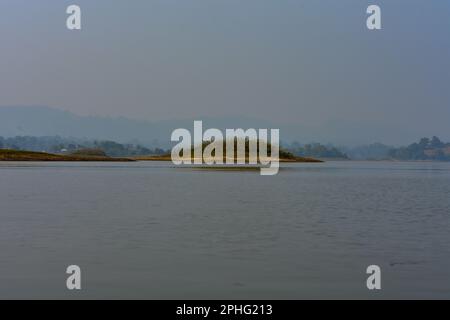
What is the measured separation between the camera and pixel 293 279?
19.8m

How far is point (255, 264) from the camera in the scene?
22.4 m

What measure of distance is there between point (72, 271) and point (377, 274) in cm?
957

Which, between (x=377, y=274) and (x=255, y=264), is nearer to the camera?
(x=377, y=274)
